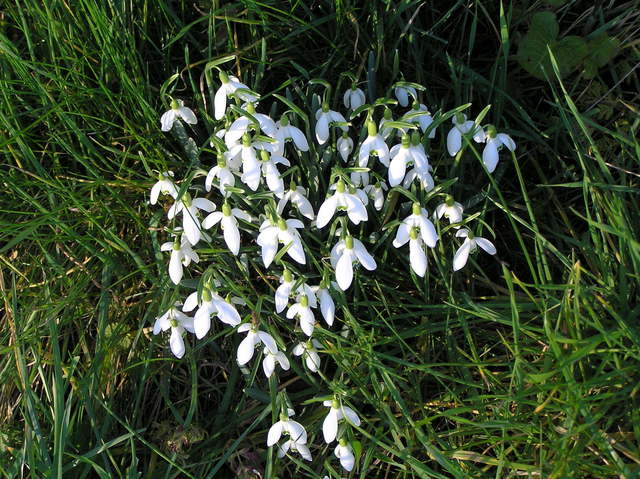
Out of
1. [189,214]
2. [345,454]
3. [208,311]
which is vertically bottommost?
[345,454]

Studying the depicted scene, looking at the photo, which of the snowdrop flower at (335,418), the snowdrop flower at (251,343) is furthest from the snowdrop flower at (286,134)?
the snowdrop flower at (335,418)

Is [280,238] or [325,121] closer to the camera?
[280,238]

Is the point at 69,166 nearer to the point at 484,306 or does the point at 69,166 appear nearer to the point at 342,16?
the point at 342,16

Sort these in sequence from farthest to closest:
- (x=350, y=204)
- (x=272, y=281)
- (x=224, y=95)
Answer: (x=272, y=281) → (x=224, y=95) → (x=350, y=204)

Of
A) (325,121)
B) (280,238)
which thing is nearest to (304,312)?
(280,238)

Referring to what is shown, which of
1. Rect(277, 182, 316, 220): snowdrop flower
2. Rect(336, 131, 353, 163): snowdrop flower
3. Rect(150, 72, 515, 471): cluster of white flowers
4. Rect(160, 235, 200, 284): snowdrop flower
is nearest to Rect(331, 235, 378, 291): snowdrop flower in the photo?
Rect(150, 72, 515, 471): cluster of white flowers

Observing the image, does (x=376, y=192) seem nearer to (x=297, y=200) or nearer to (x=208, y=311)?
(x=297, y=200)

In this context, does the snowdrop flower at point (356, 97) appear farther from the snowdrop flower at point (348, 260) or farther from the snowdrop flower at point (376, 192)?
the snowdrop flower at point (348, 260)

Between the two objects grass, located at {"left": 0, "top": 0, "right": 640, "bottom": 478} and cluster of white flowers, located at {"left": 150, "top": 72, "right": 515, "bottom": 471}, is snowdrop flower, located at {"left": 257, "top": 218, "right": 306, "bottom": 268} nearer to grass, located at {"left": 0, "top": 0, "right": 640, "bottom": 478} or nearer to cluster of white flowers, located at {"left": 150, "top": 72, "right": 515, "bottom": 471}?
cluster of white flowers, located at {"left": 150, "top": 72, "right": 515, "bottom": 471}
